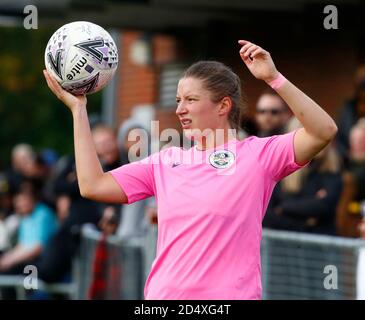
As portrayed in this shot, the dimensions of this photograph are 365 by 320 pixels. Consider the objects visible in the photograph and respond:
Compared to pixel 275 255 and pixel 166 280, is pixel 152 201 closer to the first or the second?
pixel 275 255

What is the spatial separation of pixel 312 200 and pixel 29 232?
5.45 metres

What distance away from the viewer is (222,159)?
17.9ft

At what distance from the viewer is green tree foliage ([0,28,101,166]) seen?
110ft

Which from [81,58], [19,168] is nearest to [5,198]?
[19,168]

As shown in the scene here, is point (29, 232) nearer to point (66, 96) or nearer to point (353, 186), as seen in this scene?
point (353, 186)

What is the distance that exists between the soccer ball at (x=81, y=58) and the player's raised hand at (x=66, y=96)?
0.10 ft

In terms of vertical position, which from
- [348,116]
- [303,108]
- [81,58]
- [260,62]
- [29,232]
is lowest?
[29,232]

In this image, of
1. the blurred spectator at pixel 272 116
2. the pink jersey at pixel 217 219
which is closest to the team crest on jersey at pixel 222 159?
the pink jersey at pixel 217 219

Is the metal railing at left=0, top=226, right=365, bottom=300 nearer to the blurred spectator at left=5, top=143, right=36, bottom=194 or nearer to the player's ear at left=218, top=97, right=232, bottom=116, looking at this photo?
the player's ear at left=218, top=97, right=232, bottom=116

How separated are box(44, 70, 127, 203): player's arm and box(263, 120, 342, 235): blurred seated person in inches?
154

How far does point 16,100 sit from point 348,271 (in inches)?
1071

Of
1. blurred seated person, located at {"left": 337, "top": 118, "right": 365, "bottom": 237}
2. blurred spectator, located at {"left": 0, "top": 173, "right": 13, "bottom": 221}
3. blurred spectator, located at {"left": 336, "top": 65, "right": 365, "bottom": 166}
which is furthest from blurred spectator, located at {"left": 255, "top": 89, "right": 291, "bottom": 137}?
blurred spectator, located at {"left": 0, "top": 173, "right": 13, "bottom": 221}
